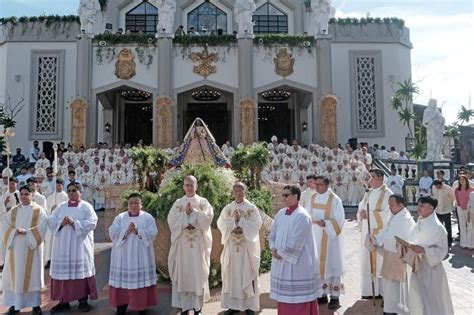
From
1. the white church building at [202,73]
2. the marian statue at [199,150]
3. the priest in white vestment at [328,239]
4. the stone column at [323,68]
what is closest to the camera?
the priest in white vestment at [328,239]

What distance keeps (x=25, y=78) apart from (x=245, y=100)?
12.5 m

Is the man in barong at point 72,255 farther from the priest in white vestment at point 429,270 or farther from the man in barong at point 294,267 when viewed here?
the priest in white vestment at point 429,270

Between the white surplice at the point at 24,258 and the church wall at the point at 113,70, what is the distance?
15536 mm

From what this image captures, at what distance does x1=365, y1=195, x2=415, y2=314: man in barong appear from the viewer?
238 inches

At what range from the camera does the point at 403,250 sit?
18.2 ft

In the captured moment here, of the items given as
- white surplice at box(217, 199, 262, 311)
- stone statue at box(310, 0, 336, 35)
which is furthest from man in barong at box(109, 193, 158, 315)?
stone statue at box(310, 0, 336, 35)

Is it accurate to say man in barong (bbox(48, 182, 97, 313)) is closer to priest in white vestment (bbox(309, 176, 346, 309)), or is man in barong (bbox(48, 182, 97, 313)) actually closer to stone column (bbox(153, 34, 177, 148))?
priest in white vestment (bbox(309, 176, 346, 309))

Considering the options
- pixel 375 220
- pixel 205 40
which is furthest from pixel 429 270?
pixel 205 40

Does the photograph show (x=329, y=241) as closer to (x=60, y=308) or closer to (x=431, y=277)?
(x=431, y=277)

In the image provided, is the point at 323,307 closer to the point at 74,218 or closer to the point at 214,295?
the point at 214,295

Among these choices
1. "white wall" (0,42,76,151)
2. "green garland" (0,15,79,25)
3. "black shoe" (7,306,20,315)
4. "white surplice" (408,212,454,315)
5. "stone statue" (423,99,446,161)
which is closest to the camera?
"white surplice" (408,212,454,315)

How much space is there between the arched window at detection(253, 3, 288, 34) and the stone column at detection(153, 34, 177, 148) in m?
7.43

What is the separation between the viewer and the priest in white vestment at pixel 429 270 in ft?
17.4

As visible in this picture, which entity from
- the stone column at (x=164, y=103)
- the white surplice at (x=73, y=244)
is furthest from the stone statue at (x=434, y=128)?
the white surplice at (x=73, y=244)
